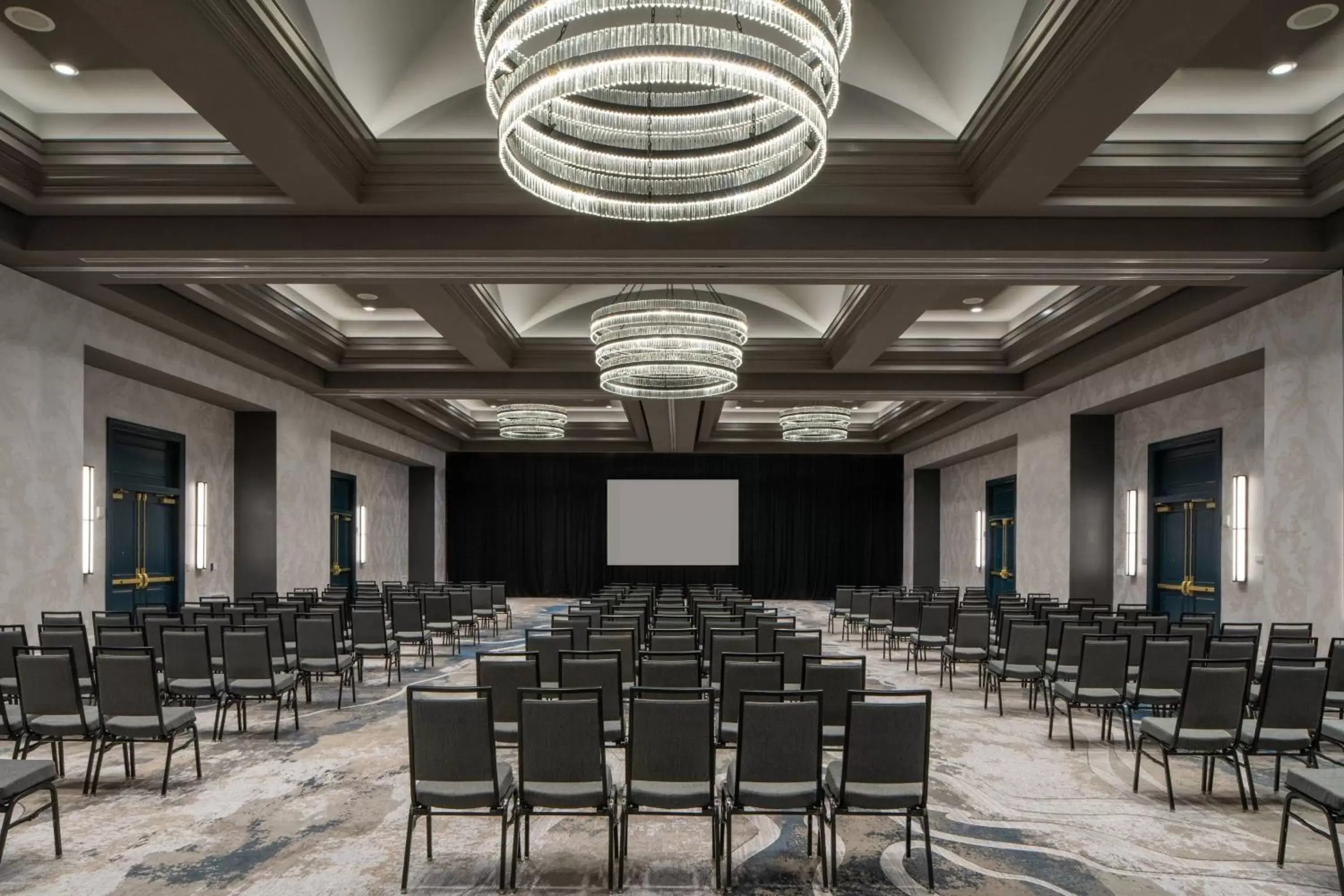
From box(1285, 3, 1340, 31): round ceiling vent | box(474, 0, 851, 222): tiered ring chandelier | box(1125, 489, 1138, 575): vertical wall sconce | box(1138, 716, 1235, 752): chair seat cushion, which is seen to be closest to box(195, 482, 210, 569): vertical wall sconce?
box(474, 0, 851, 222): tiered ring chandelier

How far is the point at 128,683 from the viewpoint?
534 centimetres

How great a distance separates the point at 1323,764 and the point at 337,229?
25.5ft

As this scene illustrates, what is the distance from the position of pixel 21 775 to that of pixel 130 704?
4.45 ft

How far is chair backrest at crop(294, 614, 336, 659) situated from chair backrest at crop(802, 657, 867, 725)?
14.4 ft

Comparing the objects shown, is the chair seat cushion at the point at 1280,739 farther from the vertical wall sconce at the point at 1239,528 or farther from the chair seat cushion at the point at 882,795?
the vertical wall sconce at the point at 1239,528

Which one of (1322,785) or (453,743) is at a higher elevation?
(453,743)

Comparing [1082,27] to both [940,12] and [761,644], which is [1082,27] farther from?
[761,644]

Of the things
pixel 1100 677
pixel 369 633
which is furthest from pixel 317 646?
pixel 1100 677

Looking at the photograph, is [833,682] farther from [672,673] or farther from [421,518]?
[421,518]

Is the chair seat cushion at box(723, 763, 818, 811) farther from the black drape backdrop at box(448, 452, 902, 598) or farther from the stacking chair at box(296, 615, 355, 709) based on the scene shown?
the black drape backdrop at box(448, 452, 902, 598)

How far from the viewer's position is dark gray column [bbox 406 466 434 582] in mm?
23203

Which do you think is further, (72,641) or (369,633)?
(369,633)

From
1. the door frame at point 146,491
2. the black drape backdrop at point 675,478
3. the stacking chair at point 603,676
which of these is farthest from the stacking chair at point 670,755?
the black drape backdrop at point 675,478

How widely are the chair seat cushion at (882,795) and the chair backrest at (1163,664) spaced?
3.14 metres
